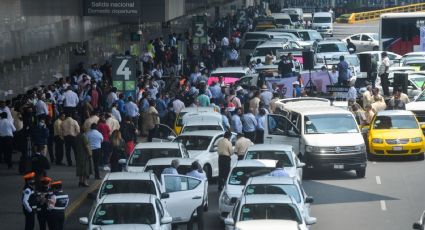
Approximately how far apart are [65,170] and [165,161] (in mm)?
7073

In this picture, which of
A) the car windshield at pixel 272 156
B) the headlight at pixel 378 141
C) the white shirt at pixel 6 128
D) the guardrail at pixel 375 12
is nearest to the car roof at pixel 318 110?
the headlight at pixel 378 141

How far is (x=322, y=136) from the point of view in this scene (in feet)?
117

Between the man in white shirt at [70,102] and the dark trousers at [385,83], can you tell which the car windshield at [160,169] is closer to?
the man in white shirt at [70,102]

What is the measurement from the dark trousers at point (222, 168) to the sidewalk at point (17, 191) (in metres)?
3.01

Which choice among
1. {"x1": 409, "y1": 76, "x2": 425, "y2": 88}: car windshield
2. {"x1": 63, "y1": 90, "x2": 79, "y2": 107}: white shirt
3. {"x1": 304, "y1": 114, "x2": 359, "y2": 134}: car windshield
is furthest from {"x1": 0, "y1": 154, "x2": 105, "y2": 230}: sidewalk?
{"x1": 409, "y1": 76, "x2": 425, "y2": 88}: car windshield

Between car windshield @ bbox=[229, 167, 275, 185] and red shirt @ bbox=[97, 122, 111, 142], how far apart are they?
6.87m

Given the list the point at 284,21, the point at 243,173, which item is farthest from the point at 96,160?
the point at 284,21

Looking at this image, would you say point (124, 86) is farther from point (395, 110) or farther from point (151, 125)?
point (395, 110)

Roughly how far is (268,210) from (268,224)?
127 centimetres

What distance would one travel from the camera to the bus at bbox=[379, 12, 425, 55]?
71.1 meters

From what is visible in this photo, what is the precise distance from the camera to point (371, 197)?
32.1 m

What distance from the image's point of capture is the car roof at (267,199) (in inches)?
953

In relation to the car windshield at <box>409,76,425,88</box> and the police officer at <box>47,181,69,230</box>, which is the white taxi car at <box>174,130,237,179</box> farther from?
the car windshield at <box>409,76,425,88</box>

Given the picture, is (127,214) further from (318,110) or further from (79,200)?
(318,110)
